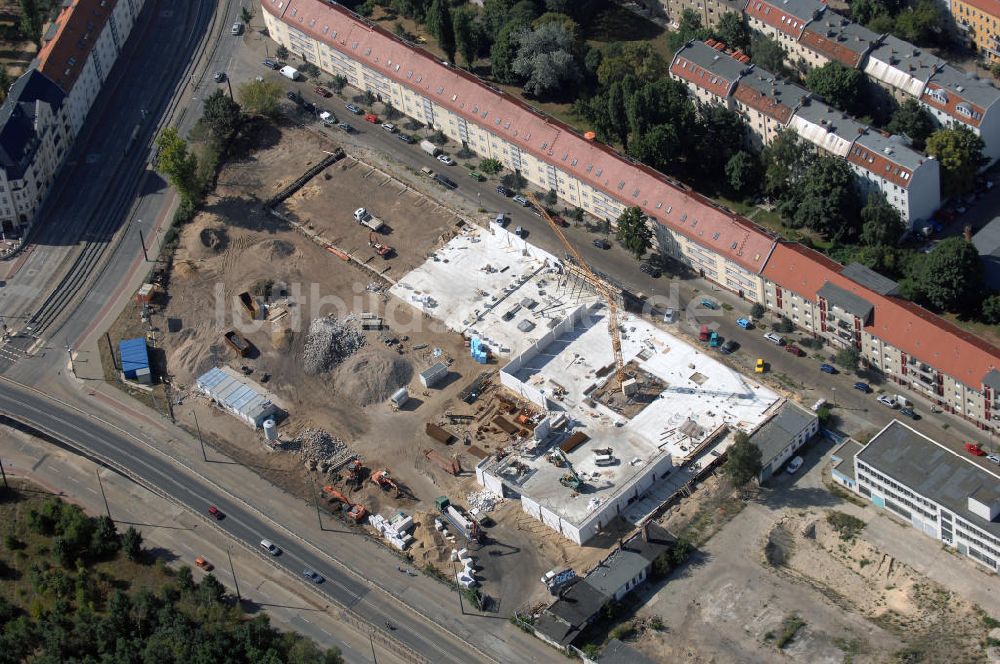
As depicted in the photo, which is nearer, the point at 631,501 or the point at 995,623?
the point at 995,623

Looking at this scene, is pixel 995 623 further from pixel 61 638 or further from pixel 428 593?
pixel 61 638

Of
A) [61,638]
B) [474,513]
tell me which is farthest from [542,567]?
[61,638]

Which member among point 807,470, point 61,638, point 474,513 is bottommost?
point 61,638

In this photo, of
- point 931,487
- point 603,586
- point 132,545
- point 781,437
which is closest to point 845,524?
point 931,487

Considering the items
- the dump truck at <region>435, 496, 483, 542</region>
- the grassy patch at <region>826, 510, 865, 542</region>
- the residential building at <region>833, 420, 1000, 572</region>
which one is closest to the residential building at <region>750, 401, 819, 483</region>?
the residential building at <region>833, 420, 1000, 572</region>

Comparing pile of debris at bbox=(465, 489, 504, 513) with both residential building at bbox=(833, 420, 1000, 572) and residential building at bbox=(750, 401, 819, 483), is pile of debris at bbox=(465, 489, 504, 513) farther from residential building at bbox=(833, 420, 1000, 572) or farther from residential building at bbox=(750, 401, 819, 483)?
residential building at bbox=(833, 420, 1000, 572)

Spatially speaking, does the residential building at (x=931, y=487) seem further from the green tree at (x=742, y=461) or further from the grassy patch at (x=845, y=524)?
the green tree at (x=742, y=461)

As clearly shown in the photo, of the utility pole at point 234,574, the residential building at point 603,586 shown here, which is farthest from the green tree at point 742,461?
the utility pole at point 234,574

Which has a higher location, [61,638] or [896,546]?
[896,546]
